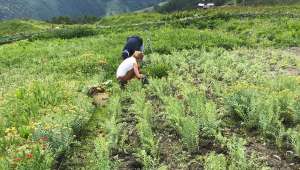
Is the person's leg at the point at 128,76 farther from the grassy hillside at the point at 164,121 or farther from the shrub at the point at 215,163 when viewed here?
the shrub at the point at 215,163

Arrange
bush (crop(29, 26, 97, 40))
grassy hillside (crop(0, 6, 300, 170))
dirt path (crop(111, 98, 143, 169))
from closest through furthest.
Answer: grassy hillside (crop(0, 6, 300, 170)), dirt path (crop(111, 98, 143, 169)), bush (crop(29, 26, 97, 40))

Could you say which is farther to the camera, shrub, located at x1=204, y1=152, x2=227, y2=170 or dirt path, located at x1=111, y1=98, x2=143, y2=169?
dirt path, located at x1=111, y1=98, x2=143, y2=169

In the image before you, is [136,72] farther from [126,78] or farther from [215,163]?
[215,163]

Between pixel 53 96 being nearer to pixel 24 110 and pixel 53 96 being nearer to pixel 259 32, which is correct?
pixel 24 110

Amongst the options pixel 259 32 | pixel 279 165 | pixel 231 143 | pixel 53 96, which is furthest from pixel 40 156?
pixel 259 32

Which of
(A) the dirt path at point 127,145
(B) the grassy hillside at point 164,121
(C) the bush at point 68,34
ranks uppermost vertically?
(B) the grassy hillside at point 164,121

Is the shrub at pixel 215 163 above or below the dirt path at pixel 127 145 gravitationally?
above

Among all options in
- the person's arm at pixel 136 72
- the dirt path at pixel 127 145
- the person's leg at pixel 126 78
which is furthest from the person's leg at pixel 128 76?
the dirt path at pixel 127 145

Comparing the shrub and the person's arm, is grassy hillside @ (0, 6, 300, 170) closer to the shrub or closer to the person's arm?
the shrub

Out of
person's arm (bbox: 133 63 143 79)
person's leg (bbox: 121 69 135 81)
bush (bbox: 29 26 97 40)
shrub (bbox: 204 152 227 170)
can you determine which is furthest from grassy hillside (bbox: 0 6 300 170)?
bush (bbox: 29 26 97 40)

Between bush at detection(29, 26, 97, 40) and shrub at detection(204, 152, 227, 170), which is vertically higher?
shrub at detection(204, 152, 227, 170)

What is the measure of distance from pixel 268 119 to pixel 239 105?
972 millimetres

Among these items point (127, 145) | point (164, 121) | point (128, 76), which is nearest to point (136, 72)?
point (128, 76)

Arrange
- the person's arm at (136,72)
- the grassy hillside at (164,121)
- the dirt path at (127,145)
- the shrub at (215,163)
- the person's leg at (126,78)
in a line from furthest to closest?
1. the person's leg at (126,78)
2. the person's arm at (136,72)
3. the dirt path at (127,145)
4. the grassy hillside at (164,121)
5. the shrub at (215,163)
